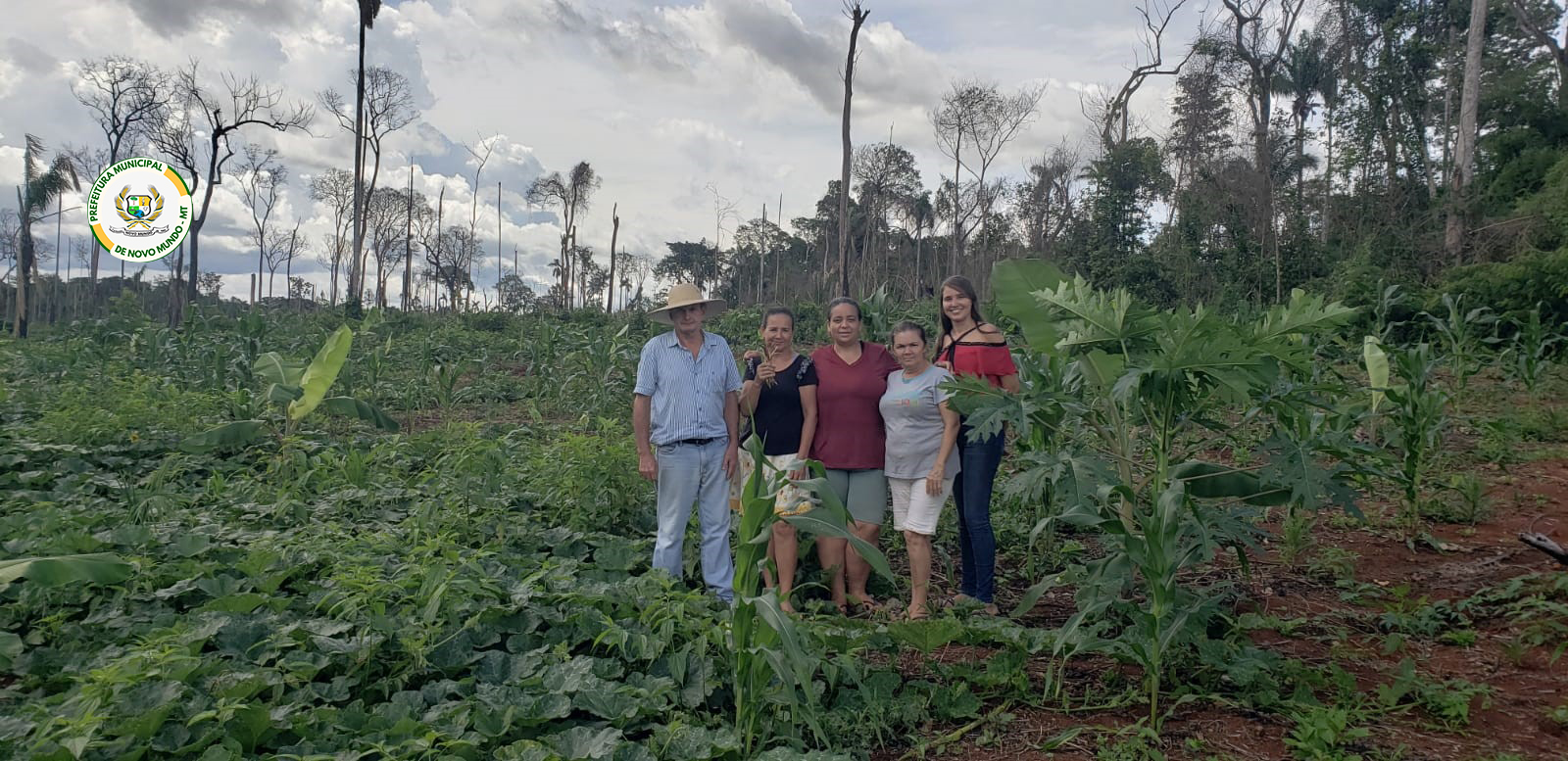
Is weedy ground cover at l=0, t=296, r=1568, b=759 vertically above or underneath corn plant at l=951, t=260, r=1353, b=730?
underneath

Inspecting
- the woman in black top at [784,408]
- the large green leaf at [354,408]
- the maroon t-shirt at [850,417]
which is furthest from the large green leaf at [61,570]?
the large green leaf at [354,408]

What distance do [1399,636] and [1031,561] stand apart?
5.96 feet

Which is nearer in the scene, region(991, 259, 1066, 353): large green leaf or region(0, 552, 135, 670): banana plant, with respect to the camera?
region(0, 552, 135, 670): banana plant

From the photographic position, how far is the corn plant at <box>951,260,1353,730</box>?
9.36 feet

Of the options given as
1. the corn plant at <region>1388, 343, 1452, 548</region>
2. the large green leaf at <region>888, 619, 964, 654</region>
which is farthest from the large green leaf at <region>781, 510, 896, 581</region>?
the corn plant at <region>1388, 343, 1452, 548</region>

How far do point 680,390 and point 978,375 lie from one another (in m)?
1.44

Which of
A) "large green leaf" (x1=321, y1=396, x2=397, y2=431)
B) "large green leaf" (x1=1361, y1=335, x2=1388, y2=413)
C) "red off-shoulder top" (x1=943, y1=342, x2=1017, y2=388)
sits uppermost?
"large green leaf" (x1=1361, y1=335, x2=1388, y2=413)

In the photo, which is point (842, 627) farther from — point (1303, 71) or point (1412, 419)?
point (1303, 71)

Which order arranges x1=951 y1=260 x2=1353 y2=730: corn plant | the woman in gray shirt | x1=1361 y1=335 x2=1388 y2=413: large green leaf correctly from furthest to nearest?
1. x1=1361 y1=335 x2=1388 y2=413: large green leaf
2. the woman in gray shirt
3. x1=951 y1=260 x2=1353 y2=730: corn plant

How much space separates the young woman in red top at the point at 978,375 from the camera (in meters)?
4.08

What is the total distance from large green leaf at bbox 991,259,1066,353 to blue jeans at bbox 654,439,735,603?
154 cm

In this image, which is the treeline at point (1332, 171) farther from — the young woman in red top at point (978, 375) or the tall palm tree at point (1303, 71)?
the young woman in red top at point (978, 375)

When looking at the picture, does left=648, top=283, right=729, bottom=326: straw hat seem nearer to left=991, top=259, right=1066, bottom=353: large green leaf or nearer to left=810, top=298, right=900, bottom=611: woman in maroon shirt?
left=810, top=298, right=900, bottom=611: woman in maroon shirt

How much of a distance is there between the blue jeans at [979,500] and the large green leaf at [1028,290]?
0.61m
